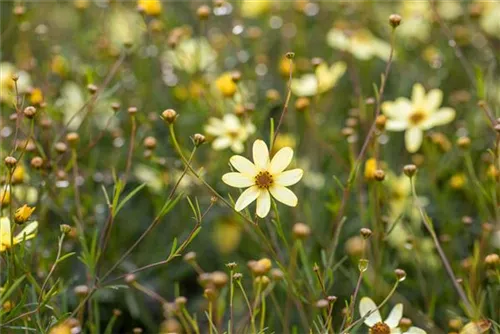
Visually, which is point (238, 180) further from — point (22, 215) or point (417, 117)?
point (417, 117)

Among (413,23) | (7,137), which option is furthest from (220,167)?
(413,23)

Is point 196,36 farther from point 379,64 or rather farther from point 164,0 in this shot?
point 379,64

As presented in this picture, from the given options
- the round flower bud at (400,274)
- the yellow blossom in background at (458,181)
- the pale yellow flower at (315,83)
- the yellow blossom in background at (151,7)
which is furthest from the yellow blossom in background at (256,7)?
the round flower bud at (400,274)

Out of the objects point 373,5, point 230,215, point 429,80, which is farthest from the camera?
point 373,5

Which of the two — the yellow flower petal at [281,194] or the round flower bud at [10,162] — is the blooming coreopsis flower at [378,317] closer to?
the yellow flower petal at [281,194]

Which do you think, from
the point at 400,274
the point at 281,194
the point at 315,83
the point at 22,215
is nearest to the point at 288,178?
the point at 281,194

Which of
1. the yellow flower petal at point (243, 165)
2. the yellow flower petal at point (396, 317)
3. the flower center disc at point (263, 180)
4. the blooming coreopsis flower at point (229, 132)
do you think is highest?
the yellow flower petal at point (243, 165)

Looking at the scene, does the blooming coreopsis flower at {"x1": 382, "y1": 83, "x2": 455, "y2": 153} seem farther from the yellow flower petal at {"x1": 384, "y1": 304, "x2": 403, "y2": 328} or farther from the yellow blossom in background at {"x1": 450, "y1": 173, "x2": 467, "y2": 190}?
the yellow flower petal at {"x1": 384, "y1": 304, "x2": 403, "y2": 328}

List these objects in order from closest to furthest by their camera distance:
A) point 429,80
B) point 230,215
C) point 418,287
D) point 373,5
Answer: point 418,287, point 230,215, point 429,80, point 373,5
